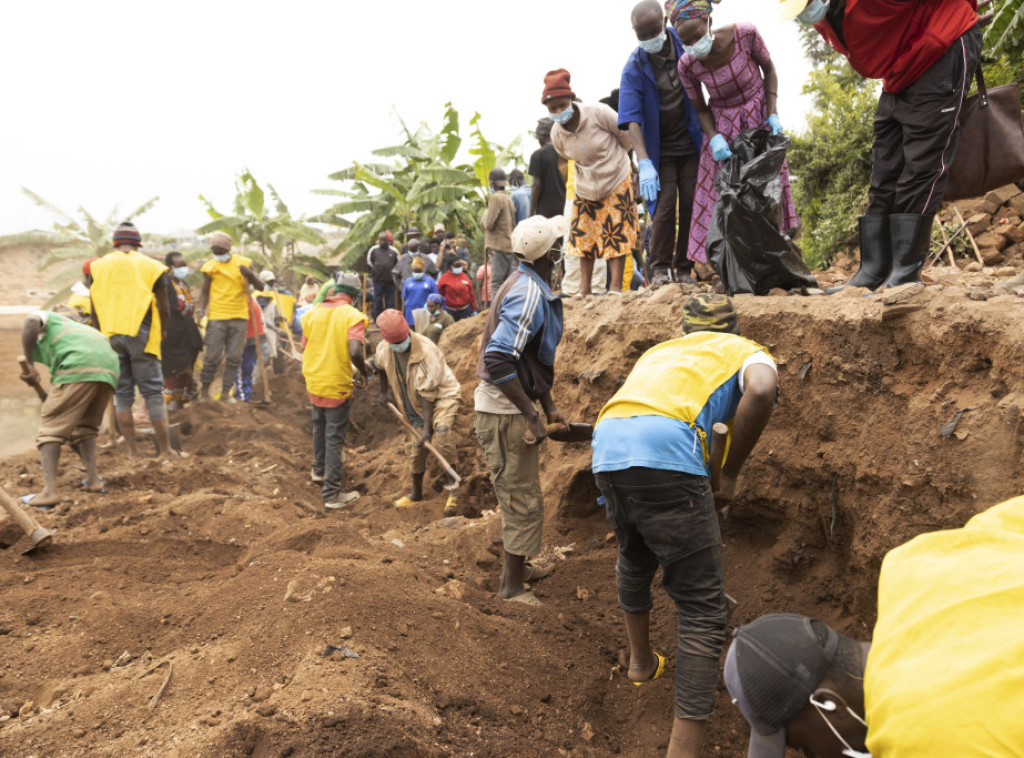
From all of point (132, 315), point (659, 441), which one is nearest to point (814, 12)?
point (659, 441)

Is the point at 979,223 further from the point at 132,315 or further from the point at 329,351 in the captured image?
the point at 132,315

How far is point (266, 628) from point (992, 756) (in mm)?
2592

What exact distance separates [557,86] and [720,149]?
1343mm

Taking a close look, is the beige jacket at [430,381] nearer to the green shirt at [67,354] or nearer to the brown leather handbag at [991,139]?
the green shirt at [67,354]

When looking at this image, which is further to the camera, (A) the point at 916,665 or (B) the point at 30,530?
(B) the point at 30,530

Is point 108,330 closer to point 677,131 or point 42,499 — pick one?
point 42,499

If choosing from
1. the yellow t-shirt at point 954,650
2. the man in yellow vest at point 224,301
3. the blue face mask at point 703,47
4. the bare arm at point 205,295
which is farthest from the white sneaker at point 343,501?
the yellow t-shirt at point 954,650

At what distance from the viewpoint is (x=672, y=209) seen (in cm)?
466

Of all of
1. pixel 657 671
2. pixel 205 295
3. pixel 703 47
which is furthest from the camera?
pixel 205 295

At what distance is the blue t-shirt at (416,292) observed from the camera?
9.41 m

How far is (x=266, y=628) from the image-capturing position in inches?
113

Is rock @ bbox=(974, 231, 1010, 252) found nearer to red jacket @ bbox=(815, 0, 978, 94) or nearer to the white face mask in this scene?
red jacket @ bbox=(815, 0, 978, 94)

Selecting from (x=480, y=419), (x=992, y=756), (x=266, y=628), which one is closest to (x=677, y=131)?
(x=480, y=419)

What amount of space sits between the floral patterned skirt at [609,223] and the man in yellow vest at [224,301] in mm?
4593
